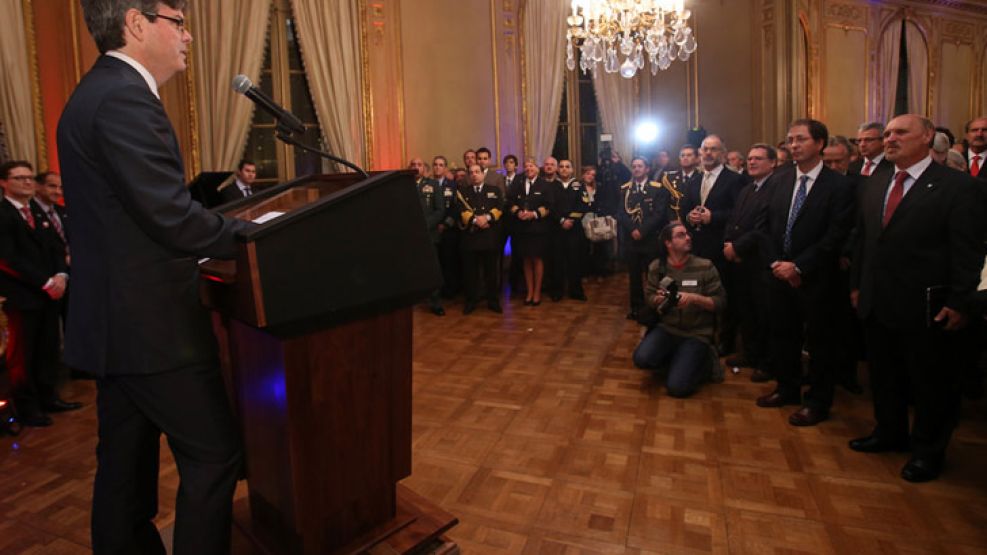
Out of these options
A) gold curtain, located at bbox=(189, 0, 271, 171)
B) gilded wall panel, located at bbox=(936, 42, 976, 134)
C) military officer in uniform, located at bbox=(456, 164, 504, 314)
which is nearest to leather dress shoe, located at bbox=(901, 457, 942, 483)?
military officer in uniform, located at bbox=(456, 164, 504, 314)

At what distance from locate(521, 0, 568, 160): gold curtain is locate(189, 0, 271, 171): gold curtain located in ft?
10.8

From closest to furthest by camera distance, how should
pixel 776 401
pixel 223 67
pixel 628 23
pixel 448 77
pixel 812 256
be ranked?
pixel 812 256 → pixel 776 401 → pixel 628 23 → pixel 223 67 → pixel 448 77

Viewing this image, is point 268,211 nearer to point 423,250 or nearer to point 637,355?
point 423,250

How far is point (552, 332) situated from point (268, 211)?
3619 millimetres

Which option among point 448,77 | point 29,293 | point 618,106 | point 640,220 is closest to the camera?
point 29,293

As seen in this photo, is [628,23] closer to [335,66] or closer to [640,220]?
[640,220]

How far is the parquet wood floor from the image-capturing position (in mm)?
2100

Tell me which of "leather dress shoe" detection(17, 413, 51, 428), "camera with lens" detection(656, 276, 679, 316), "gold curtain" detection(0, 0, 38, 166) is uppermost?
"gold curtain" detection(0, 0, 38, 166)

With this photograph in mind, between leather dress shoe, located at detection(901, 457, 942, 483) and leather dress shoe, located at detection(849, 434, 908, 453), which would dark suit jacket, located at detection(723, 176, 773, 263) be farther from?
leather dress shoe, located at detection(901, 457, 942, 483)

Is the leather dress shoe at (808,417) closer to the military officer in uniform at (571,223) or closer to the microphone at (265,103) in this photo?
the microphone at (265,103)

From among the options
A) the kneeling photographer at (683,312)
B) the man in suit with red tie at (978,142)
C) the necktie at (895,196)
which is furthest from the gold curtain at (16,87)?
the man in suit with red tie at (978,142)

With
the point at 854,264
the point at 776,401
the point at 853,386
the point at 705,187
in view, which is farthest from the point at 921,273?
the point at 705,187

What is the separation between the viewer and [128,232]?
1.27 metres

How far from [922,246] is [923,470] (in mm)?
852
